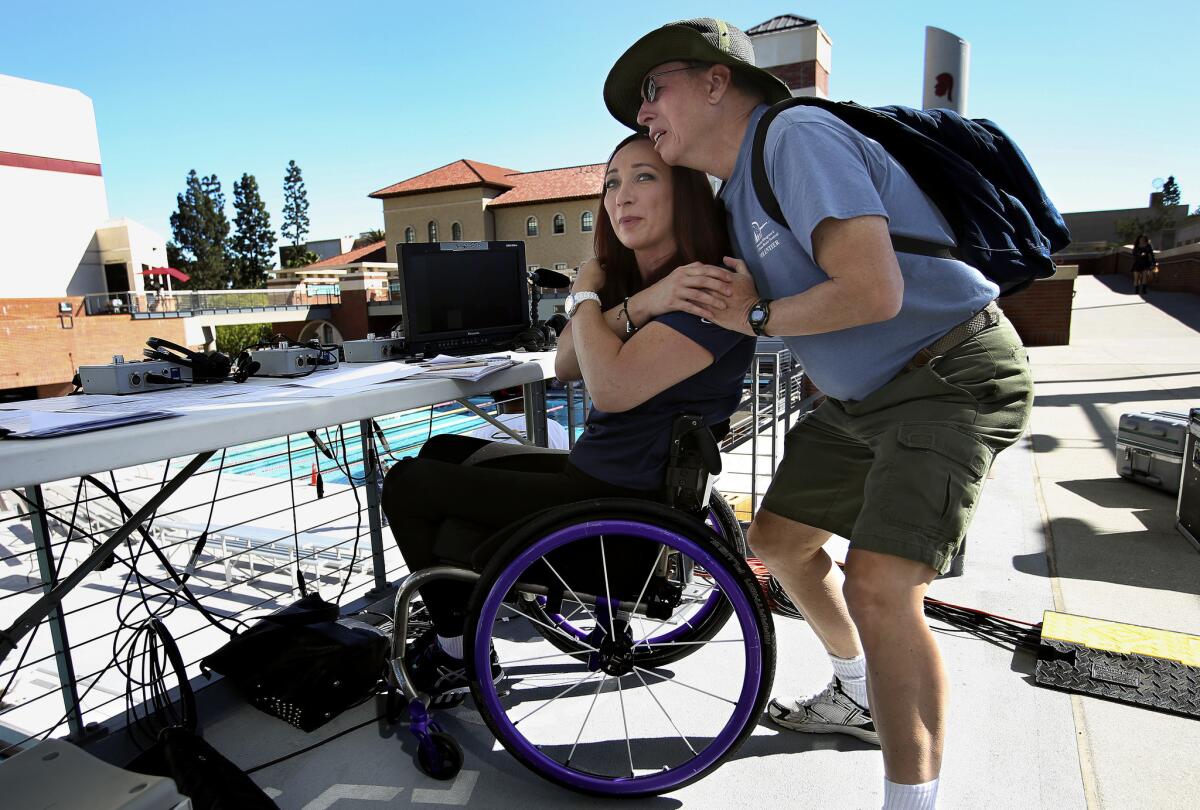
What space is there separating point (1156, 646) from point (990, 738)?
689 millimetres

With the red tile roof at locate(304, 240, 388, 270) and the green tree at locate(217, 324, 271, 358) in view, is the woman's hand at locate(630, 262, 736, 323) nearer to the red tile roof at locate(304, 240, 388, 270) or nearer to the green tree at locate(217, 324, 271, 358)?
the green tree at locate(217, 324, 271, 358)

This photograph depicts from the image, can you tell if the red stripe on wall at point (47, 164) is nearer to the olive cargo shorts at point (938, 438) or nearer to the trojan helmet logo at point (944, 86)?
the trojan helmet logo at point (944, 86)

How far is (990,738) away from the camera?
160 centimetres

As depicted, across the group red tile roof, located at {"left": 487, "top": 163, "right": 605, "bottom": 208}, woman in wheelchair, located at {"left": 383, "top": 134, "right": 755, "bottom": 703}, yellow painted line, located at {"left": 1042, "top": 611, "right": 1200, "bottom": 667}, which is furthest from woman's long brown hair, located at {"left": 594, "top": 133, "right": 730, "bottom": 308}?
red tile roof, located at {"left": 487, "top": 163, "right": 605, "bottom": 208}

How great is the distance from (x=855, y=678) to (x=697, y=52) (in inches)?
53.8

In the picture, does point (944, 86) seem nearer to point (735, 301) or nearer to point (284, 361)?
point (735, 301)

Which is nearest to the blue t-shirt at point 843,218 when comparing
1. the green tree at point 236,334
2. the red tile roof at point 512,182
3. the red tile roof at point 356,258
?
the green tree at point 236,334

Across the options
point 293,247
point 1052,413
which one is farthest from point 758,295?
point 293,247

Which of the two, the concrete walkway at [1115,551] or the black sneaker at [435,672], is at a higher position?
the black sneaker at [435,672]

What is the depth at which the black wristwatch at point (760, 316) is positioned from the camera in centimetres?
124

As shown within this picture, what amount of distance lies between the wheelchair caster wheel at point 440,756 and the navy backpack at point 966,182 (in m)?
1.26

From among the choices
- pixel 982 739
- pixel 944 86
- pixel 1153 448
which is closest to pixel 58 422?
pixel 982 739

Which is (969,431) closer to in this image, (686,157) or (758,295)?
(758,295)

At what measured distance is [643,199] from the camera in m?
1.49
